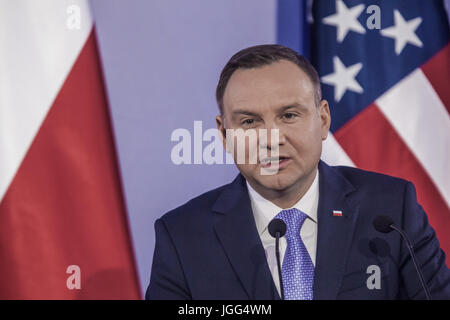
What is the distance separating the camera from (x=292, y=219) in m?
1.72

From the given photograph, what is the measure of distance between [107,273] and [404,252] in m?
1.19

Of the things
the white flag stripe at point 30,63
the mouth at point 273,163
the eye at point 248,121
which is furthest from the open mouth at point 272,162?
the white flag stripe at point 30,63

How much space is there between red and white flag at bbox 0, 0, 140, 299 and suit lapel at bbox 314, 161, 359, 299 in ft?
2.86

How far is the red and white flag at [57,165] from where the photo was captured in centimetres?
219

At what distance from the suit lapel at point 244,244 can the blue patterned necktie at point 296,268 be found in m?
0.05

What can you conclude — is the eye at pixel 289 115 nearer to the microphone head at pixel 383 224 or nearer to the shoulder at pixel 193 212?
the shoulder at pixel 193 212

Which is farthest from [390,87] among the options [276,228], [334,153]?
[276,228]

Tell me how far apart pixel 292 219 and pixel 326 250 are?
143 mm

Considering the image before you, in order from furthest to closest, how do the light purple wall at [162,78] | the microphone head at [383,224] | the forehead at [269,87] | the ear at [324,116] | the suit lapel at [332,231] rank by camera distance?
the light purple wall at [162,78] → the ear at [324,116] → the forehead at [269,87] → the suit lapel at [332,231] → the microphone head at [383,224]

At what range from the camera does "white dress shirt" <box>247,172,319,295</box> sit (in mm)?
1689

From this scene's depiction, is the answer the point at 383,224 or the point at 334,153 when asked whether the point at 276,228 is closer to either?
the point at 383,224

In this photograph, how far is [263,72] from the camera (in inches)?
69.0

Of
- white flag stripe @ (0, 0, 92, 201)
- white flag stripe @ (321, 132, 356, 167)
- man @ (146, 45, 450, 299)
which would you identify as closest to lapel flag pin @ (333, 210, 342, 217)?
man @ (146, 45, 450, 299)
